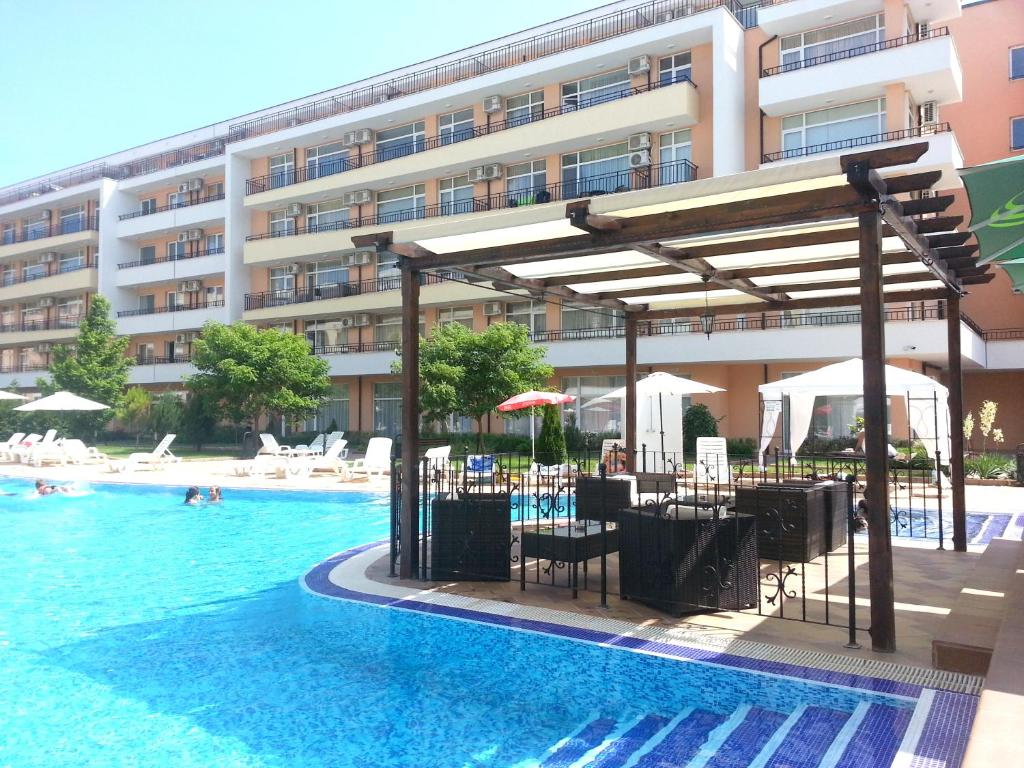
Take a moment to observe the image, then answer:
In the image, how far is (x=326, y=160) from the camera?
3531 centimetres

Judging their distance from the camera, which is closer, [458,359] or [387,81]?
[458,359]

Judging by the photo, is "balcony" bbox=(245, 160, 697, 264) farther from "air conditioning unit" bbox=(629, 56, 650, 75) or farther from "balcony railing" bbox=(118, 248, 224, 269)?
"air conditioning unit" bbox=(629, 56, 650, 75)

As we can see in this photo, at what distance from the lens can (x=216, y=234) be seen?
130 feet

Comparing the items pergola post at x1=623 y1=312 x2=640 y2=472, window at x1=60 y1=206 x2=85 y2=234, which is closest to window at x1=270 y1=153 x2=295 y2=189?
window at x1=60 y1=206 x2=85 y2=234

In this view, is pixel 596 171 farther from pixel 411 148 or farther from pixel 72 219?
pixel 72 219

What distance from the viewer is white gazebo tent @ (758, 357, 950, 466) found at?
12.6m

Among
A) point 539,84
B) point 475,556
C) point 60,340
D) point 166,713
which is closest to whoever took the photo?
point 166,713

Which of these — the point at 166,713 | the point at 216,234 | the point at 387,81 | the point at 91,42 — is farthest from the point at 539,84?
the point at 166,713

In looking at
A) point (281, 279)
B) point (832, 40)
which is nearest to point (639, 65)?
point (832, 40)

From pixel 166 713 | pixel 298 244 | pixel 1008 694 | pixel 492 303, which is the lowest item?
pixel 166 713

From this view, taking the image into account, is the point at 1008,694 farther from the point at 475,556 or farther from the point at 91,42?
the point at 91,42

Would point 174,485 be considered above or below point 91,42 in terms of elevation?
below

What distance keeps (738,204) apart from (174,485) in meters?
16.4

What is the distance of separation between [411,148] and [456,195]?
3.04 metres
